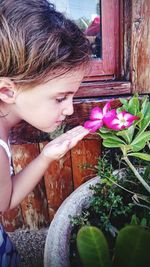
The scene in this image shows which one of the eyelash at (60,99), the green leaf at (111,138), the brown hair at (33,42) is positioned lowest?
the green leaf at (111,138)

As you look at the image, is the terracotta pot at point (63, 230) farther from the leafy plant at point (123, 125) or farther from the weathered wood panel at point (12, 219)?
the weathered wood panel at point (12, 219)

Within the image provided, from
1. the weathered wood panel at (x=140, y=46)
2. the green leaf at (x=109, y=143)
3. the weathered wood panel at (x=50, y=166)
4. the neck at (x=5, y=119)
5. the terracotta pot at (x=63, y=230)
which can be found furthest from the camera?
the weathered wood panel at (x=50, y=166)

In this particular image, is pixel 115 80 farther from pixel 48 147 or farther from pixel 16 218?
pixel 16 218

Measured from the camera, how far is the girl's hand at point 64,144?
0.97m

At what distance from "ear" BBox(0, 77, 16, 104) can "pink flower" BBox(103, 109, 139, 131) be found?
268 mm

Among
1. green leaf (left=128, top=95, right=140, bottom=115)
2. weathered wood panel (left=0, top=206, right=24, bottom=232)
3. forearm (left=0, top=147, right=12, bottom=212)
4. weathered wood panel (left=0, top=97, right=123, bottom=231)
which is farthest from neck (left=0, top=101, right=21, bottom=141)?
weathered wood panel (left=0, top=206, right=24, bottom=232)

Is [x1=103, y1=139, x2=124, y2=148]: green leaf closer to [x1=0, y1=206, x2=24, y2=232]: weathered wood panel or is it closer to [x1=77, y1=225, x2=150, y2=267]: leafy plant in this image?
[x1=77, y1=225, x2=150, y2=267]: leafy plant

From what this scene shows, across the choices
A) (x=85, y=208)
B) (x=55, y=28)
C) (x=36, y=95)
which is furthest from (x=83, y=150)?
(x=55, y=28)

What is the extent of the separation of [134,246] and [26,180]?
0.56 metres

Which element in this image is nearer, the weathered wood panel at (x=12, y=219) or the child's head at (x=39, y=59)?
the child's head at (x=39, y=59)

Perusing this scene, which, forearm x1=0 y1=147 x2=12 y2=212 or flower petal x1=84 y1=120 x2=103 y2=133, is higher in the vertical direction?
flower petal x1=84 y1=120 x2=103 y2=133

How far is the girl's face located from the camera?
0.91 m

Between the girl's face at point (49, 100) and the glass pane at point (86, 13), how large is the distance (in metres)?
0.36

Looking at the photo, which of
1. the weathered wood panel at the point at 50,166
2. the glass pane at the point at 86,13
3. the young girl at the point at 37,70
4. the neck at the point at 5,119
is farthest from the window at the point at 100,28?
the neck at the point at 5,119
